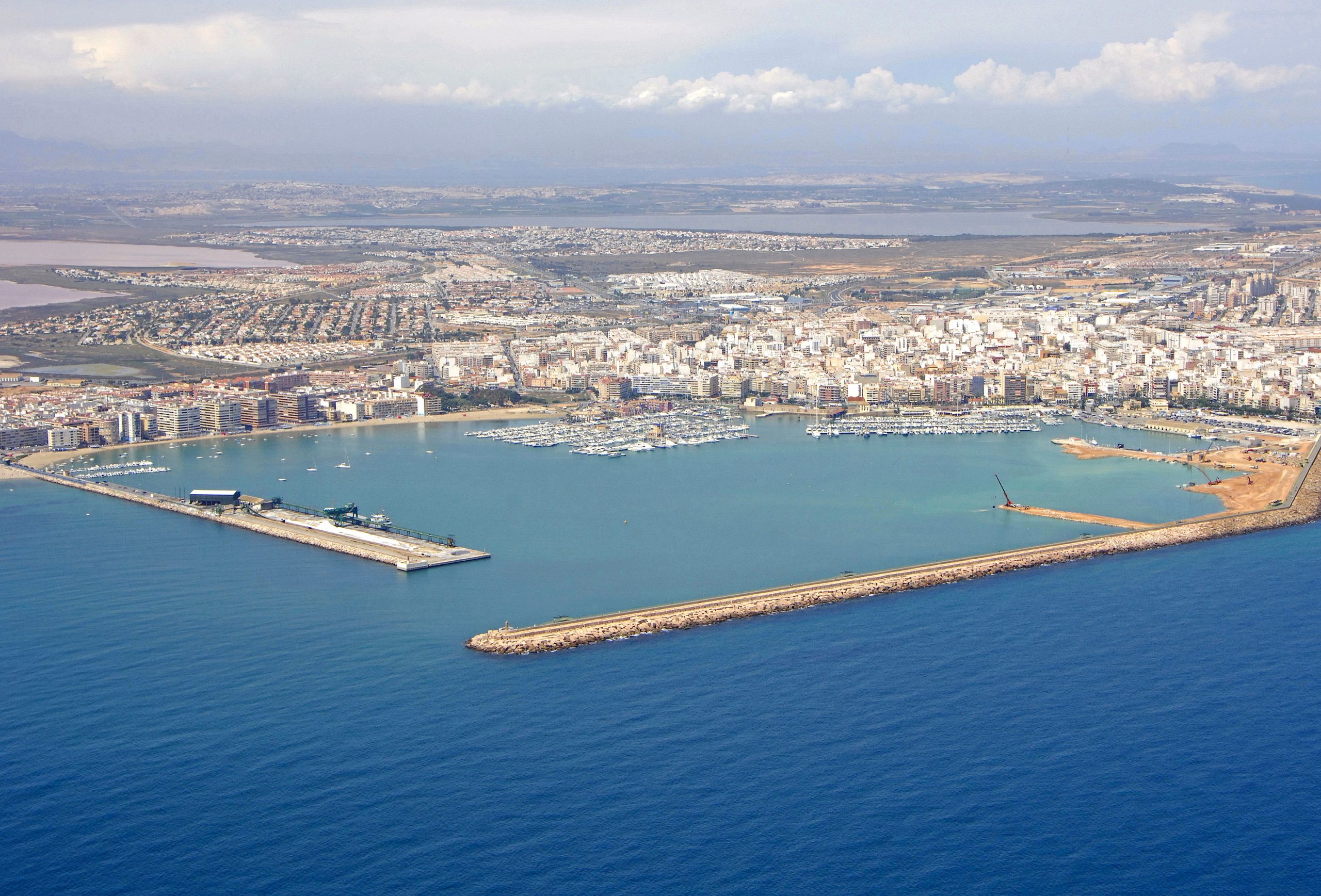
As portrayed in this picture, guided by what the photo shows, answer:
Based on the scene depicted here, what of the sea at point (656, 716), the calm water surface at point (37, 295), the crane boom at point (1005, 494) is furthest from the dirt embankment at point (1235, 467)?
the calm water surface at point (37, 295)

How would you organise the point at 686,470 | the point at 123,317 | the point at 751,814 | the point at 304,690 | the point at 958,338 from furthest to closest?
1. the point at 123,317
2. the point at 958,338
3. the point at 686,470
4. the point at 304,690
5. the point at 751,814

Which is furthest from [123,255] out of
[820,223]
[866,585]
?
[866,585]

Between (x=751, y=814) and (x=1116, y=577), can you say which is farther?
(x=1116, y=577)

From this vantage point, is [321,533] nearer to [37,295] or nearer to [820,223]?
[37,295]

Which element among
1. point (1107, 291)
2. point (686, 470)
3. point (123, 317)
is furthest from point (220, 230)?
point (686, 470)

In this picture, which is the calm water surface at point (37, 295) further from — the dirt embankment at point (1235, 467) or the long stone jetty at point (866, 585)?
the long stone jetty at point (866, 585)

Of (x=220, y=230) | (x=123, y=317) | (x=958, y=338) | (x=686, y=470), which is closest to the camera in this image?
(x=686, y=470)

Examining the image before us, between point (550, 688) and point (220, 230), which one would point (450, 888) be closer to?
point (550, 688)
